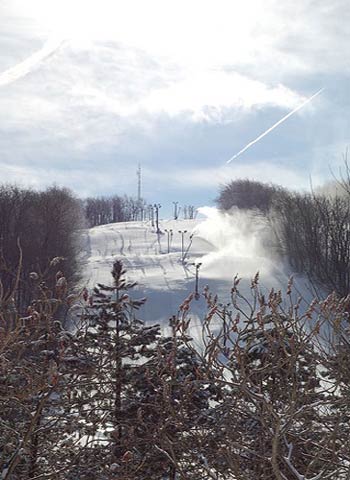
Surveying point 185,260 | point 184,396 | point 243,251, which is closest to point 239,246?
point 243,251

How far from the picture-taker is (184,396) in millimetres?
4676

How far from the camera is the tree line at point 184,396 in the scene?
12.0 ft

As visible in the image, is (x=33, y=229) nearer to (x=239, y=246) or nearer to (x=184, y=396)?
(x=239, y=246)

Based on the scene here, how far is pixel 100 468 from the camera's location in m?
6.53

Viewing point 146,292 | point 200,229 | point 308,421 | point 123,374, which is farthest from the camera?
point 200,229

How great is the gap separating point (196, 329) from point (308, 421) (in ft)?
72.4

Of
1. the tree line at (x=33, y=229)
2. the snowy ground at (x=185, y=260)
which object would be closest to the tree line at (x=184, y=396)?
the snowy ground at (x=185, y=260)

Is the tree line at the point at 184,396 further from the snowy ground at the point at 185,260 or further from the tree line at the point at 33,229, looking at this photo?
the tree line at the point at 33,229

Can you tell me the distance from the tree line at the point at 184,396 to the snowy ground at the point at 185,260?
611 inches

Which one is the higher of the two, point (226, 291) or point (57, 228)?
point (57, 228)

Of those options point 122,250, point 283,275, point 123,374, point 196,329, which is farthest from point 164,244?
point 123,374

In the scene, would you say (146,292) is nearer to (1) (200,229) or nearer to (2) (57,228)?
(2) (57,228)

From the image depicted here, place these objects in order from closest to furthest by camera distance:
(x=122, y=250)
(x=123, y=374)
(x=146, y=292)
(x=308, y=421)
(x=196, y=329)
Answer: (x=308, y=421)
(x=123, y=374)
(x=196, y=329)
(x=146, y=292)
(x=122, y=250)

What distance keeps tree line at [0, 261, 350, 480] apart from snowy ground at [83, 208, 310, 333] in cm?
1551
